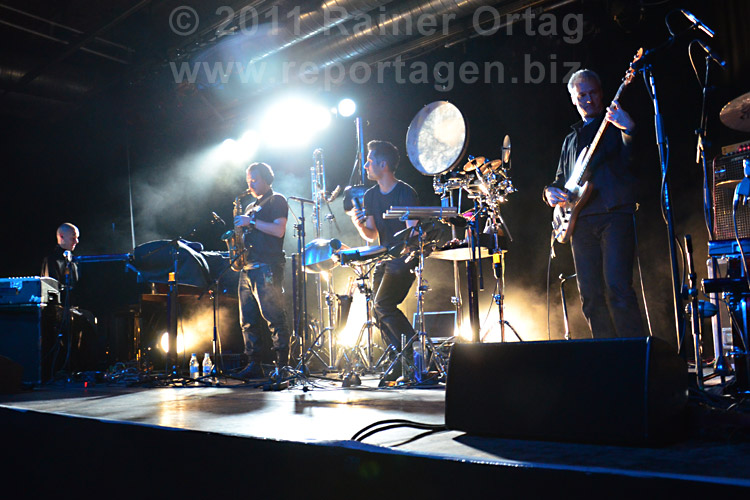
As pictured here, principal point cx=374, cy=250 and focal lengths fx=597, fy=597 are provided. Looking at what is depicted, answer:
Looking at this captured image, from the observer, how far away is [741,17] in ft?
15.9

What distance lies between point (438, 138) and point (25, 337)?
4.79 metres

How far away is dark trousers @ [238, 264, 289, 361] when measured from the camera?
544cm

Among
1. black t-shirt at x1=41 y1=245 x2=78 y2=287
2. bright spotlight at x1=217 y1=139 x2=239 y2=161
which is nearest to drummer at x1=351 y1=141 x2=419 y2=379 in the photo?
black t-shirt at x1=41 y1=245 x2=78 y2=287

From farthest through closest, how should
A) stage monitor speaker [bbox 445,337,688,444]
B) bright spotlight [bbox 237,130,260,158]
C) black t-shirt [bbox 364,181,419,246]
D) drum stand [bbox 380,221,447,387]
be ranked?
bright spotlight [bbox 237,130,260,158], black t-shirt [bbox 364,181,419,246], drum stand [bbox 380,221,447,387], stage monitor speaker [bbox 445,337,688,444]

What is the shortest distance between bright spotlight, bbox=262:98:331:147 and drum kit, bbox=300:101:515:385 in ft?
8.83

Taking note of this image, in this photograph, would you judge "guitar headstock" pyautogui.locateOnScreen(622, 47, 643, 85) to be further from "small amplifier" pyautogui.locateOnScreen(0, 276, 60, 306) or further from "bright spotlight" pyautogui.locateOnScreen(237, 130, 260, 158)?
"bright spotlight" pyautogui.locateOnScreen(237, 130, 260, 158)

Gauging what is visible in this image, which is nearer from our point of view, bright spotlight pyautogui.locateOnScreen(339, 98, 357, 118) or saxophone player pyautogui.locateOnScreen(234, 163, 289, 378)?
saxophone player pyautogui.locateOnScreen(234, 163, 289, 378)

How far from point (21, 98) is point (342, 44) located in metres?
5.09

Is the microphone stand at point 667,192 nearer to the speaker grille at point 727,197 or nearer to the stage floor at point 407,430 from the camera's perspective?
the stage floor at point 407,430

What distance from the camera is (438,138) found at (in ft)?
18.9

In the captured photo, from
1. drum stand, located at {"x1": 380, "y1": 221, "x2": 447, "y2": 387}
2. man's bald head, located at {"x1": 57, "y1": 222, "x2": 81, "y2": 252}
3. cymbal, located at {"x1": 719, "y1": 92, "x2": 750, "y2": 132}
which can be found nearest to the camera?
cymbal, located at {"x1": 719, "y1": 92, "x2": 750, "y2": 132}

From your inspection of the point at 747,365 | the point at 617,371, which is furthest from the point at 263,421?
the point at 747,365

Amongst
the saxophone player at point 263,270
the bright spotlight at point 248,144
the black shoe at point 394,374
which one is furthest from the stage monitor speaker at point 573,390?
the bright spotlight at point 248,144

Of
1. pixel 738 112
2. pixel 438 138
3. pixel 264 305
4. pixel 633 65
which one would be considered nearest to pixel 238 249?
pixel 264 305
